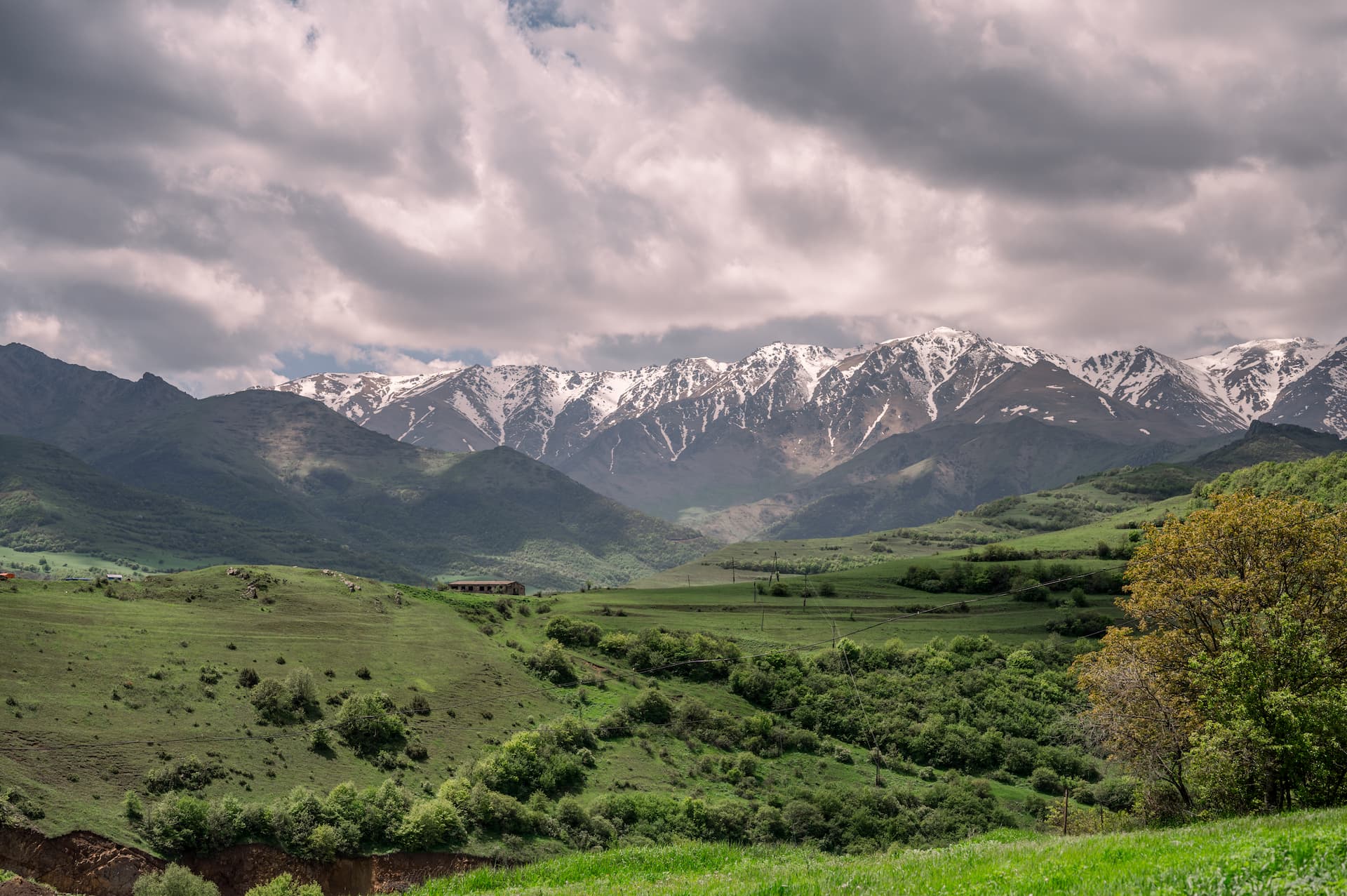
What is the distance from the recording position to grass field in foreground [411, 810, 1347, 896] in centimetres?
1869

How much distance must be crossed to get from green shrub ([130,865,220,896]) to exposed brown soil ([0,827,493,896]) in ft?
7.98

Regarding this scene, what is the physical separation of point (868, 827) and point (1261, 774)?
59370mm

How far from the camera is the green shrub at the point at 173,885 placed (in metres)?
58.2

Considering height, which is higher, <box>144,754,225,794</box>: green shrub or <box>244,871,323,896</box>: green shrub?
<box>144,754,225,794</box>: green shrub

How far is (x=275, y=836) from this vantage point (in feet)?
231

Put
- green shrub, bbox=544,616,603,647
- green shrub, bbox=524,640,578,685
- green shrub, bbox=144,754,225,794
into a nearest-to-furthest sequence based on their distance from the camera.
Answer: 1. green shrub, bbox=144,754,225,794
2. green shrub, bbox=524,640,578,685
3. green shrub, bbox=544,616,603,647

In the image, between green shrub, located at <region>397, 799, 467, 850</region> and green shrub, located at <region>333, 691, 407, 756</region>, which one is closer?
green shrub, located at <region>397, 799, 467, 850</region>

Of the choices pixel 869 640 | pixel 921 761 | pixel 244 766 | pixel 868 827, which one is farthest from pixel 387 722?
pixel 869 640

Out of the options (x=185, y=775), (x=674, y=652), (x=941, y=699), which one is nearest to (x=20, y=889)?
(x=185, y=775)

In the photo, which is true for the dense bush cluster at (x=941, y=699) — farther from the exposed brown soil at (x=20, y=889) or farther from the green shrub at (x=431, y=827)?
the exposed brown soil at (x=20, y=889)

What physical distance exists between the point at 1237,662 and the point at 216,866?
2746 inches

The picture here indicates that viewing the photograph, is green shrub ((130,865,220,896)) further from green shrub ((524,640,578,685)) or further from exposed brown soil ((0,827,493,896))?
green shrub ((524,640,578,685))

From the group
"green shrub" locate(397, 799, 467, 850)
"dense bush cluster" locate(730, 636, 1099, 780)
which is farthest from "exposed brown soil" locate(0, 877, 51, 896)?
"dense bush cluster" locate(730, 636, 1099, 780)

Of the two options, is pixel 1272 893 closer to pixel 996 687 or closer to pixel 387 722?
pixel 387 722
